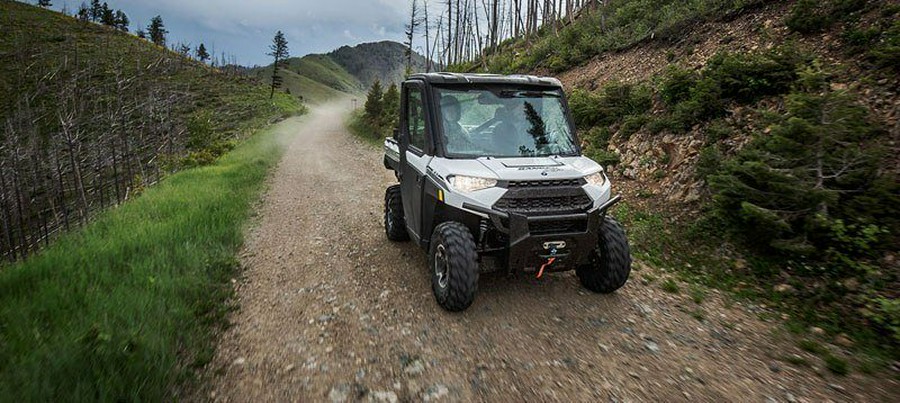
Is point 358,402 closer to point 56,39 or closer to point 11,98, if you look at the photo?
point 11,98

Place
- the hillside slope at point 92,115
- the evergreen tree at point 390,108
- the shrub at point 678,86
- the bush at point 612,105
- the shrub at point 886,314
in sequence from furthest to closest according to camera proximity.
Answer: the evergreen tree at point 390,108, the hillside slope at point 92,115, the bush at point 612,105, the shrub at point 678,86, the shrub at point 886,314

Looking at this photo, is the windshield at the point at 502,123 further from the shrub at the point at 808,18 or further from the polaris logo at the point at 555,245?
the shrub at the point at 808,18

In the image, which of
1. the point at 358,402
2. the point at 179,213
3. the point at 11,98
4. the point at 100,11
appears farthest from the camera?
the point at 100,11

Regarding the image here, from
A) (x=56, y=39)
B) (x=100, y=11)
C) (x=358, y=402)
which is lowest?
(x=358, y=402)

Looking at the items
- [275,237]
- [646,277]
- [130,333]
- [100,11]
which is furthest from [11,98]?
[646,277]

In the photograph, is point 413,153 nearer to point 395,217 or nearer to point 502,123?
point 502,123

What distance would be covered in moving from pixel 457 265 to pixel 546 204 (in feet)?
3.57

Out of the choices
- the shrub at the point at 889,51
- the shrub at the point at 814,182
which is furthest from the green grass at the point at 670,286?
the shrub at the point at 889,51

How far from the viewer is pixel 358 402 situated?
3.09m

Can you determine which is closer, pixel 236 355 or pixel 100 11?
pixel 236 355

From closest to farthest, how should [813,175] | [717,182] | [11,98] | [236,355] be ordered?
1. [236,355]
2. [813,175]
3. [717,182]
4. [11,98]

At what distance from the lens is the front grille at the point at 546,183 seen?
399cm

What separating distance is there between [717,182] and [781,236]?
1058 mm

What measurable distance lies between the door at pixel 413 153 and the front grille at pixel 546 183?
3.83ft
